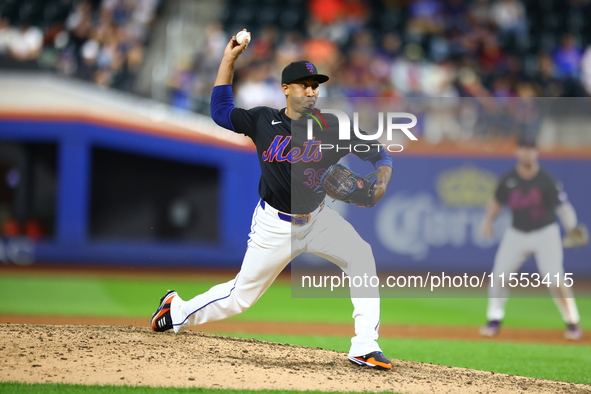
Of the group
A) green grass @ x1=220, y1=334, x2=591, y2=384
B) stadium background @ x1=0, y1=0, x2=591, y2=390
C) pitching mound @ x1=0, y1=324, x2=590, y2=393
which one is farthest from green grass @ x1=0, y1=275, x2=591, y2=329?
pitching mound @ x1=0, y1=324, x2=590, y2=393

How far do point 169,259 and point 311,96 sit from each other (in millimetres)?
9262

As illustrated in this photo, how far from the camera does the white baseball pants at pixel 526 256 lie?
25.5 ft

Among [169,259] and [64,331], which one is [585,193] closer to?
[169,259]

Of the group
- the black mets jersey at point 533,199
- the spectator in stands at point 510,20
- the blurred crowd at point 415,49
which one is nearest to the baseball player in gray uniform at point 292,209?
the black mets jersey at point 533,199

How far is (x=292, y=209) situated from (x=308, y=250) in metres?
0.32

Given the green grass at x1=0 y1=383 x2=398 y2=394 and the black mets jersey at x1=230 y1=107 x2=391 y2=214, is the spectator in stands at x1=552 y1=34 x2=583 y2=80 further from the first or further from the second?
the green grass at x1=0 y1=383 x2=398 y2=394

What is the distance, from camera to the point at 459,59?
14.1 meters

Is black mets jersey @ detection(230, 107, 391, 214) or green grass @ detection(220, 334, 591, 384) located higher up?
black mets jersey @ detection(230, 107, 391, 214)

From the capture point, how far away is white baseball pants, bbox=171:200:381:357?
4.77 meters

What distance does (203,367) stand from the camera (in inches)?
181

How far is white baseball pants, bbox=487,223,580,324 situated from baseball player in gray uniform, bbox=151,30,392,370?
11.5ft

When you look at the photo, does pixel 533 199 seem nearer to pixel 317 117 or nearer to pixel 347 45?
pixel 317 117

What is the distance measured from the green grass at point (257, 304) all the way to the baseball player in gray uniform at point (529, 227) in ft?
3.26

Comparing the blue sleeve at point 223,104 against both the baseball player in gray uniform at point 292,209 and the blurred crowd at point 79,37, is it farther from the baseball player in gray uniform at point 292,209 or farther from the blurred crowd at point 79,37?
the blurred crowd at point 79,37
